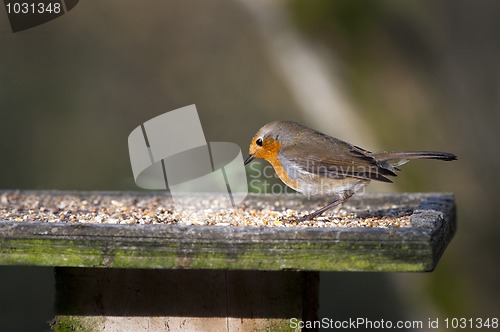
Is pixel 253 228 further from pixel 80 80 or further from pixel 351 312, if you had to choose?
pixel 80 80

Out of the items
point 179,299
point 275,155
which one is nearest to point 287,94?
point 275,155

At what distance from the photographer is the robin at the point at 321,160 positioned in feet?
13.6

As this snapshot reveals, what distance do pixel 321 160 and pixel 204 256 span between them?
1.39 m

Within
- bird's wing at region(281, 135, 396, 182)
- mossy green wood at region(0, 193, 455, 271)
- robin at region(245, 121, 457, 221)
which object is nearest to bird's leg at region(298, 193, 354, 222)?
robin at region(245, 121, 457, 221)

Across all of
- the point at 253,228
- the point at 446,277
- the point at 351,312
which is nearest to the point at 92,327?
the point at 253,228

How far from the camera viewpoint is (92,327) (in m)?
3.44

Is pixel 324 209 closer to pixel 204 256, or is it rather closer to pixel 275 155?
pixel 275 155

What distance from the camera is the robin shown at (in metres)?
4.13

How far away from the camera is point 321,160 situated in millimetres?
4285

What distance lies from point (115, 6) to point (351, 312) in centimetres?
329

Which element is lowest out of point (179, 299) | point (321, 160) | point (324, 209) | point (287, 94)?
point (179, 299)

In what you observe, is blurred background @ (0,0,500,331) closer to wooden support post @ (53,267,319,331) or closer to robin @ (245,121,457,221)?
robin @ (245,121,457,221)

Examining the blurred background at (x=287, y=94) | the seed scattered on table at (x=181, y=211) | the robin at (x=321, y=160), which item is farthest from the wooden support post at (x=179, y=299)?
the blurred background at (x=287, y=94)

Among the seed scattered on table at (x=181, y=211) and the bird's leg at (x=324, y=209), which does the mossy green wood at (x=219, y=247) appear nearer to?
the seed scattered on table at (x=181, y=211)
